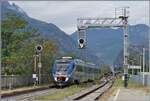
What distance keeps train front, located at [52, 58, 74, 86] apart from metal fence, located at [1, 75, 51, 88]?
11.6 ft

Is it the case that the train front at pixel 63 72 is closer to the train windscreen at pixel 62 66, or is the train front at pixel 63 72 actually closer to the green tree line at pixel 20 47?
the train windscreen at pixel 62 66

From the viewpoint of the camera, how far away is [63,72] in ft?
167

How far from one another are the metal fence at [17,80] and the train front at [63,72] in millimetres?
3530

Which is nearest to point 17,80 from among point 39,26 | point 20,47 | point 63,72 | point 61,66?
point 63,72

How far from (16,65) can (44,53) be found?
30.9ft

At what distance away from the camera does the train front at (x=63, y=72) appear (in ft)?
167

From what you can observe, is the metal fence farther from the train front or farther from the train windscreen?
the train windscreen

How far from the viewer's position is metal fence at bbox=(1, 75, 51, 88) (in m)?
44.5

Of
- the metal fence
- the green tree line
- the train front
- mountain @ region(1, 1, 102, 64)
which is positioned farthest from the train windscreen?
mountain @ region(1, 1, 102, 64)

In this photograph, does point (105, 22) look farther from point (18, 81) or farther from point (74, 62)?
point (18, 81)

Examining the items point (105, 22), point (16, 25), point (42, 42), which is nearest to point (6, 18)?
point (16, 25)

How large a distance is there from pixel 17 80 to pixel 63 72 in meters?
4.79

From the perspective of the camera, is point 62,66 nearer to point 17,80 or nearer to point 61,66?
point 61,66

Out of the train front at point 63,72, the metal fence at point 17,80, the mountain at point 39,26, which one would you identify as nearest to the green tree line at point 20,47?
the metal fence at point 17,80
